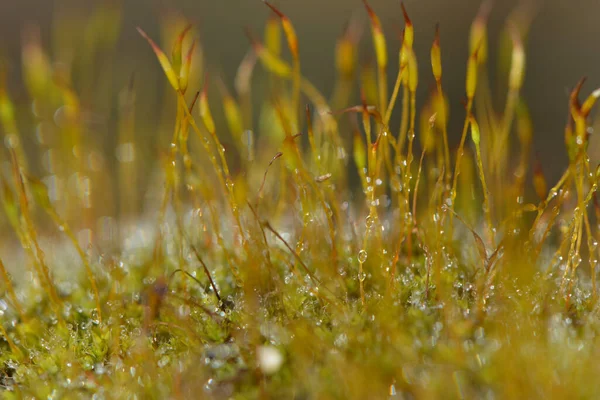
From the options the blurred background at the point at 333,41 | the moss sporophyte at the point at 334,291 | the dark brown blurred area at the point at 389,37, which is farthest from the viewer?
the dark brown blurred area at the point at 389,37

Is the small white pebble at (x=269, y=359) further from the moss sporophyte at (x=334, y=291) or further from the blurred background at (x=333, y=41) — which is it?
the blurred background at (x=333, y=41)

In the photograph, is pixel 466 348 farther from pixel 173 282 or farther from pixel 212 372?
pixel 173 282

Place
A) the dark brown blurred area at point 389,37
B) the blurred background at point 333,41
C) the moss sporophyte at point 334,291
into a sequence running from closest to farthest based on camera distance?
the moss sporophyte at point 334,291 < the blurred background at point 333,41 < the dark brown blurred area at point 389,37

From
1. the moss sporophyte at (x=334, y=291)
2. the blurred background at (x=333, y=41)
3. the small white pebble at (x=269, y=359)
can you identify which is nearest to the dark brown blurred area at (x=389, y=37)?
the blurred background at (x=333, y=41)

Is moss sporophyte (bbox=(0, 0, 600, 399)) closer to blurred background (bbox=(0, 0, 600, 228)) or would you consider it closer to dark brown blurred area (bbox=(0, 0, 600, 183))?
blurred background (bbox=(0, 0, 600, 228))

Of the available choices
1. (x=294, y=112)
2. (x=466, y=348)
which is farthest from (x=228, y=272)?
(x=466, y=348)

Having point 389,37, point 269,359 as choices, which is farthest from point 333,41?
point 269,359

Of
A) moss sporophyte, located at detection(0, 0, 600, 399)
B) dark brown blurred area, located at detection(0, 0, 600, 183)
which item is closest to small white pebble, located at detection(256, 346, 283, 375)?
moss sporophyte, located at detection(0, 0, 600, 399)
